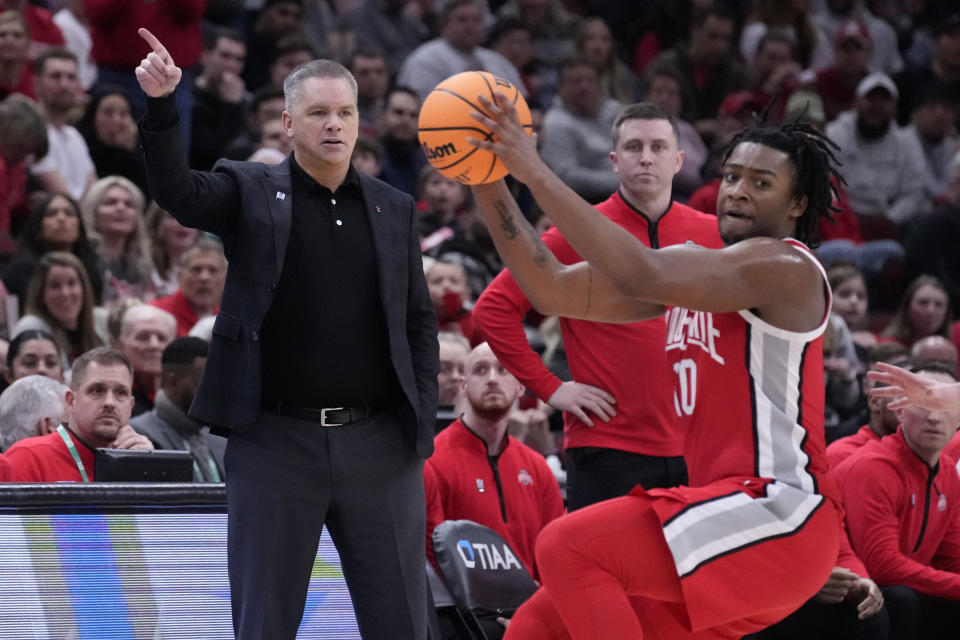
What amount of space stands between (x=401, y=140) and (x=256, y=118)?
3.89 ft

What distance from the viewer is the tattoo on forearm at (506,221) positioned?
457cm

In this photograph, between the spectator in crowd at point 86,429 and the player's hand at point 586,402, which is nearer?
the player's hand at point 586,402

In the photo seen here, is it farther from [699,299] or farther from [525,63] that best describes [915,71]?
[699,299]

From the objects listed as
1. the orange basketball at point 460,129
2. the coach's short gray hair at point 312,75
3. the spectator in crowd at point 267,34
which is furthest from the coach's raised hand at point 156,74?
the spectator in crowd at point 267,34

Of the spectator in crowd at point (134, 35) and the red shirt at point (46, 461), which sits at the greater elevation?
the spectator in crowd at point (134, 35)

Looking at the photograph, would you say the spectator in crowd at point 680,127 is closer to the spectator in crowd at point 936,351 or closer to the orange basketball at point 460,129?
the spectator in crowd at point 936,351

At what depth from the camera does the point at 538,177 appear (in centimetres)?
402

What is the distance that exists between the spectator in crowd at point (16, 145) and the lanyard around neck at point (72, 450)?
3409mm

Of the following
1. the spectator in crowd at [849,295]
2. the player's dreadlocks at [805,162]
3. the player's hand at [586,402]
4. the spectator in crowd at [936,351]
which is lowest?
the spectator in crowd at [936,351]

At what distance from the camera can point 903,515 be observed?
6930 mm

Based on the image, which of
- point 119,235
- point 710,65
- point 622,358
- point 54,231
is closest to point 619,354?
point 622,358

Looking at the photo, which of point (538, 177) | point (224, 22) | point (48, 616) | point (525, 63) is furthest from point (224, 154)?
point (538, 177)

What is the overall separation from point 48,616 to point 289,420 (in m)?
1.30

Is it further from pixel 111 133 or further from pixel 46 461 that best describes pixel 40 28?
pixel 46 461
